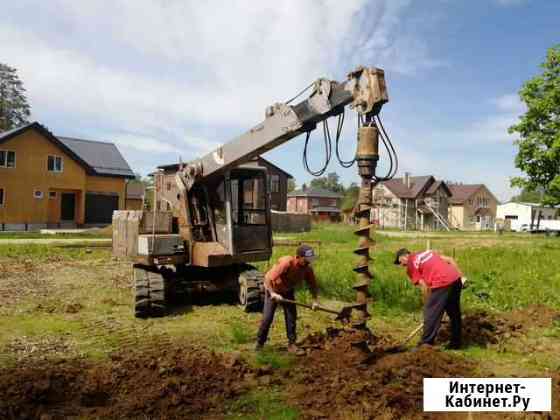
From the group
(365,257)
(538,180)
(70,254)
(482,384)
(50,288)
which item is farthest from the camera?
(538,180)

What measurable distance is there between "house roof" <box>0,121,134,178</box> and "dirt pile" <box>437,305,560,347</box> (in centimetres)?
2944

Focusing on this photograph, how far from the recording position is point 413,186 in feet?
194

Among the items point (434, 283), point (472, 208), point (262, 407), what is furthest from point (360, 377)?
point (472, 208)

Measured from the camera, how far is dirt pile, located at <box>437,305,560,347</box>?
7266 mm

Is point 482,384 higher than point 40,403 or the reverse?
higher

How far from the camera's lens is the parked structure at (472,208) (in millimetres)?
63625

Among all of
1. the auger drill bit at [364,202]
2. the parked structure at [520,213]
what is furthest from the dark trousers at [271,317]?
the parked structure at [520,213]

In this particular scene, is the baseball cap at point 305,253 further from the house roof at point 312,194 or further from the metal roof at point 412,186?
the house roof at point 312,194

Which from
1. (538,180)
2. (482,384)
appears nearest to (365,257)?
(482,384)

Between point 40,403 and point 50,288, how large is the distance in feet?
24.2

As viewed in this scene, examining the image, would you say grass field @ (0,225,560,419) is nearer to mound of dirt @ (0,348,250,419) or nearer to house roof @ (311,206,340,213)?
mound of dirt @ (0,348,250,419)

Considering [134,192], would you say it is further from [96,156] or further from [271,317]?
[271,317]

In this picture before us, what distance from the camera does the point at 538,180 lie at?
24562 mm

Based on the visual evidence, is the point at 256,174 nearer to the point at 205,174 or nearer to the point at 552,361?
the point at 205,174
